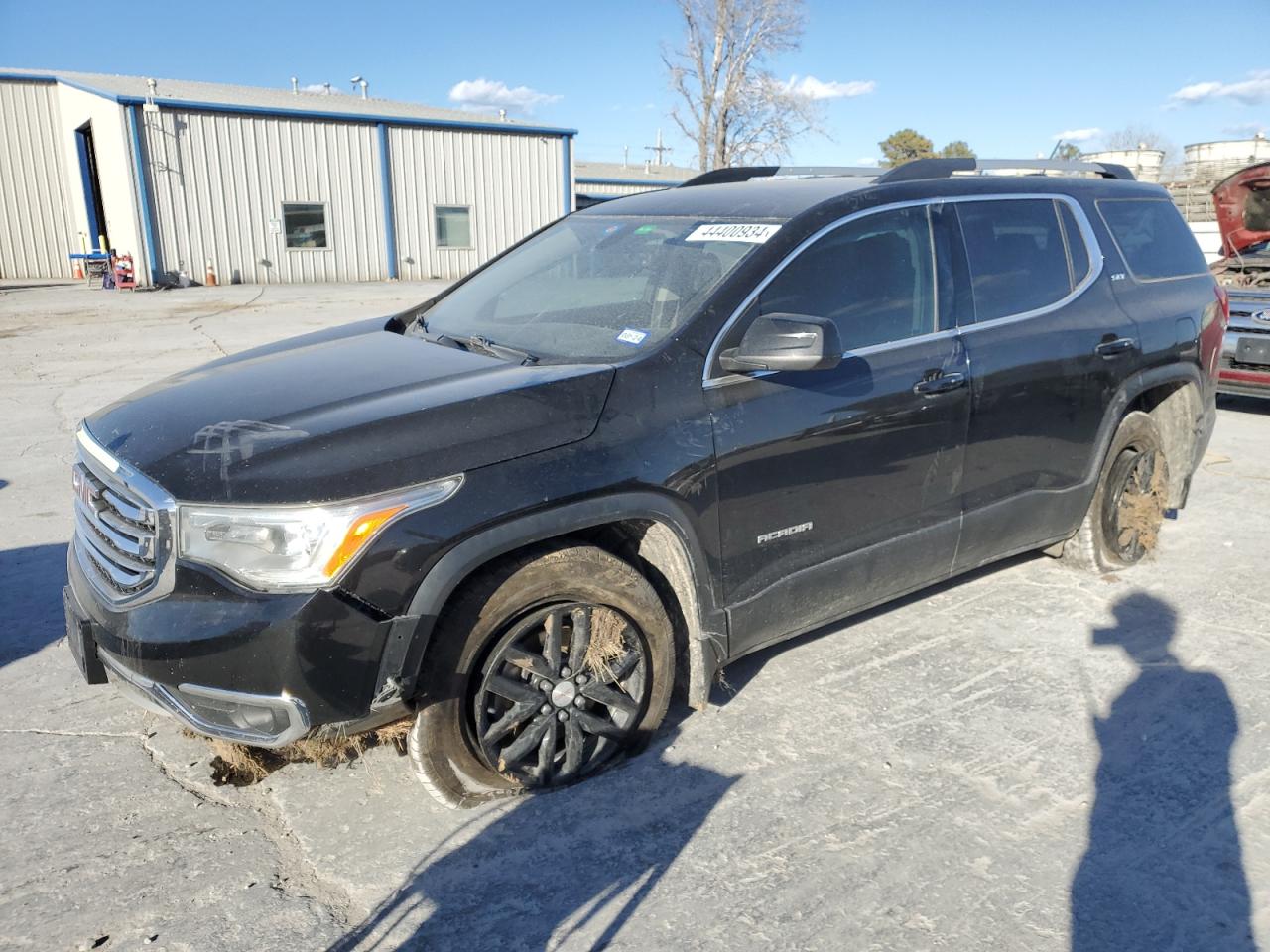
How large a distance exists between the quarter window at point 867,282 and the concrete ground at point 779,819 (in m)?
1.41

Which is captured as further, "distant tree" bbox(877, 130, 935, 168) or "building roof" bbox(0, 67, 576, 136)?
"distant tree" bbox(877, 130, 935, 168)

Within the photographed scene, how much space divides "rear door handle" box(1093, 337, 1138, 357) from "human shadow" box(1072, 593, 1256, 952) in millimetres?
1371

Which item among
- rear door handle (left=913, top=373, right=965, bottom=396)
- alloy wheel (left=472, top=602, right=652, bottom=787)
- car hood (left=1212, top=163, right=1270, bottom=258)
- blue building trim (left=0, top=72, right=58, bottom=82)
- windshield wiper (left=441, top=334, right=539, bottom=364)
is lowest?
alloy wheel (left=472, top=602, right=652, bottom=787)

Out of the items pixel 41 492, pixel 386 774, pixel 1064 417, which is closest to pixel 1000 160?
pixel 1064 417

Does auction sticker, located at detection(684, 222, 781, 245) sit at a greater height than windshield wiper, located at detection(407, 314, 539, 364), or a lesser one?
greater

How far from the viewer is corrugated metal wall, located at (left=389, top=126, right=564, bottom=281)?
87.2 feet

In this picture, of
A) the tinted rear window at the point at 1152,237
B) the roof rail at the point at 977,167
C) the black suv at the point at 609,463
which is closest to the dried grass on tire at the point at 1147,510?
the black suv at the point at 609,463

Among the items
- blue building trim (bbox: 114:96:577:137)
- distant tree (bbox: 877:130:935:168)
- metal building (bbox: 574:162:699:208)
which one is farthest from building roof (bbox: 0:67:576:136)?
distant tree (bbox: 877:130:935:168)

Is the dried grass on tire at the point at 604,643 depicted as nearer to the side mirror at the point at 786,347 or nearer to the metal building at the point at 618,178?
the side mirror at the point at 786,347

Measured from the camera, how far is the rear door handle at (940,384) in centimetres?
376

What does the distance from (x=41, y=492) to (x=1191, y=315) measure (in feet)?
22.6

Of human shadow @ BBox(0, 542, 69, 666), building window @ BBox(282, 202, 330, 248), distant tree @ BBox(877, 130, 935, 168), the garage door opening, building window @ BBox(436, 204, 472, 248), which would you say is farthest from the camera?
distant tree @ BBox(877, 130, 935, 168)

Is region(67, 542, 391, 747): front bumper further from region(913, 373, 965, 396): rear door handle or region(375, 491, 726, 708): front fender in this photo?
region(913, 373, 965, 396): rear door handle

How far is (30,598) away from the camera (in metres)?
4.74
